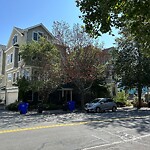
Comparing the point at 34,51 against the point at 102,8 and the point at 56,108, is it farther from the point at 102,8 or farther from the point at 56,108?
the point at 102,8

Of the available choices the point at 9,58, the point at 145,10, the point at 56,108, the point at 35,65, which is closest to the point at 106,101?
the point at 56,108

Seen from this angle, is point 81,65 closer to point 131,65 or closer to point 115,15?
point 131,65

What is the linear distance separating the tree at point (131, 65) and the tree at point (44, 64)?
9.52 m

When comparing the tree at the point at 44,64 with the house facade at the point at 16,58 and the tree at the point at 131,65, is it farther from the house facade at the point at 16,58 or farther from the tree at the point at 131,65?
the tree at the point at 131,65

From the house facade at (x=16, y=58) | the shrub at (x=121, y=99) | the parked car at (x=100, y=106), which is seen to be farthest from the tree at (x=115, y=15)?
the shrub at (x=121, y=99)

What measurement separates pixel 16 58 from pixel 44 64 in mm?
9446

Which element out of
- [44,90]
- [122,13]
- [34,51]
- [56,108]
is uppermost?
[34,51]

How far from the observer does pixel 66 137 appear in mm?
11359

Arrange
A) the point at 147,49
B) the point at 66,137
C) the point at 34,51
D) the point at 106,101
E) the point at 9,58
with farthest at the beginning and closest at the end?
the point at 9,58, the point at 34,51, the point at 106,101, the point at 66,137, the point at 147,49

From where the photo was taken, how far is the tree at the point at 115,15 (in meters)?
6.32

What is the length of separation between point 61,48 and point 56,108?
743cm

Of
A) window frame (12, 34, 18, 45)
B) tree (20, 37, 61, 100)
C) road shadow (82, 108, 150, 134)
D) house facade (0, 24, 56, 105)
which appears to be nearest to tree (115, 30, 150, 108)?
tree (20, 37, 61, 100)

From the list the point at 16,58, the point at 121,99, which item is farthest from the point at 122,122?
the point at 16,58

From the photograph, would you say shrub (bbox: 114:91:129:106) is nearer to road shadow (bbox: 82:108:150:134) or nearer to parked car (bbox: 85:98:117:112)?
parked car (bbox: 85:98:117:112)
